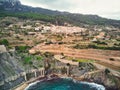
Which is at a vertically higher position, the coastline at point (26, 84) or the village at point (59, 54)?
the village at point (59, 54)

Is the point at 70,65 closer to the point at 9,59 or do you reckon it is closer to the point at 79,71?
the point at 79,71

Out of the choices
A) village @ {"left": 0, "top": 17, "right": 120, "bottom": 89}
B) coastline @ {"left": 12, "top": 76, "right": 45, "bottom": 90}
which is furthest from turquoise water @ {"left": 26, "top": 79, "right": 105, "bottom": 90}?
village @ {"left": 0, "top": 17, "right": 120, "bottom": 89}

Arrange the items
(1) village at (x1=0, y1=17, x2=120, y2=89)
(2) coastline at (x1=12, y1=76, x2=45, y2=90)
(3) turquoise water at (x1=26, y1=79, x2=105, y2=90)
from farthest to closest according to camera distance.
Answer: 1. (1) village at (x1=0, y1=17, x2=120, y2=89)
2. (3) turquoise water at (x1=26, y1=79, x2=105, y2=90)
3. (2) coastline at (x1=12, y1=76, x2=45, y2=90)

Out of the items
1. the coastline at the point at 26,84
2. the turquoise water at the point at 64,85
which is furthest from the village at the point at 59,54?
the turquoise water at the point at 64,85

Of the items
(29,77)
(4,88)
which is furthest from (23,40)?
(4,88)

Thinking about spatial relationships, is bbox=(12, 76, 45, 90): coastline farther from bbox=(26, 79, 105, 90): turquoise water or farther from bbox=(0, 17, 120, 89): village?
bbox=(0, 17, 120, 89): village

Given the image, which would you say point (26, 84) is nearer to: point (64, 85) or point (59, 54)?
point (64, 85)

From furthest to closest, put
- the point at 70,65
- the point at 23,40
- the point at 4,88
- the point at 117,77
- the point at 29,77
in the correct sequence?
the point at 23,40 < the point at 70,65 < the point at 29,77 < the point at 117,77 < the point at 4,88

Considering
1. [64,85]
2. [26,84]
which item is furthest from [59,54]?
[26,84]

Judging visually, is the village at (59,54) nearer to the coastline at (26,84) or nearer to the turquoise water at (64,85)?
the coastline at (26,84)
